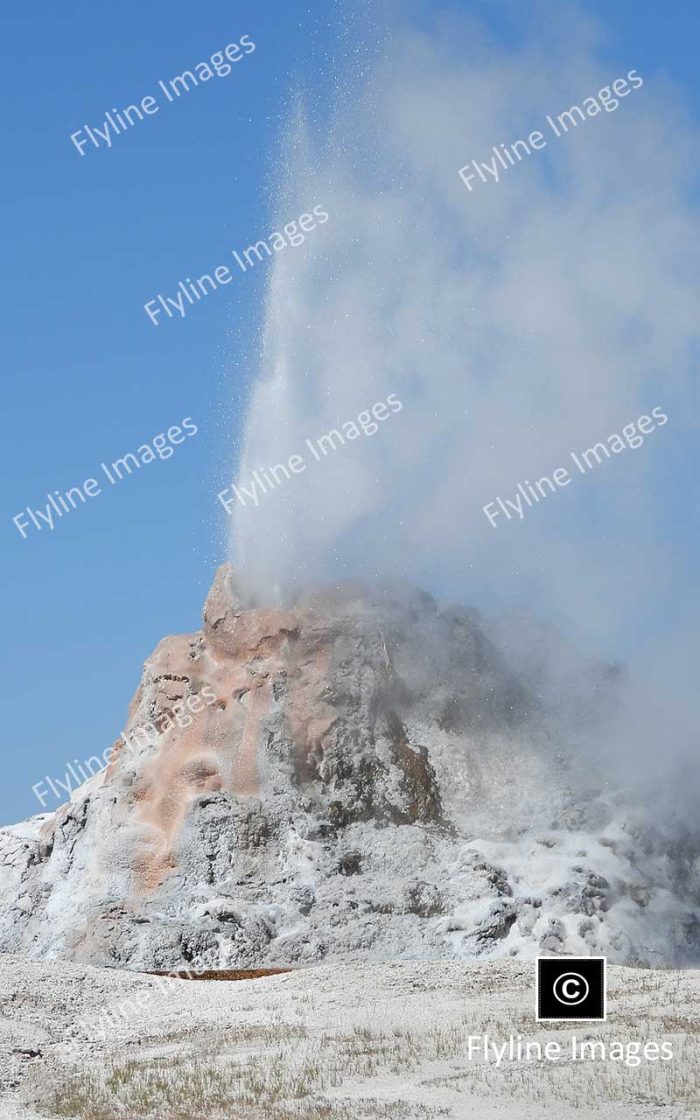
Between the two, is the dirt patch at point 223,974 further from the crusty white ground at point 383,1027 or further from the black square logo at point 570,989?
the black square logo at point 570,989

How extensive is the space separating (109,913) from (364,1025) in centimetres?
1113

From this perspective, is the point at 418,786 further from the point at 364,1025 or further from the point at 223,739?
the point at 364,1025

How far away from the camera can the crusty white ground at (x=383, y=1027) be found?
49.9ft

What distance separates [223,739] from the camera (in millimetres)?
33188

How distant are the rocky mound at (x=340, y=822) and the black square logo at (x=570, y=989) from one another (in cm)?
590

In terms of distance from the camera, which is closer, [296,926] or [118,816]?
[296,926]

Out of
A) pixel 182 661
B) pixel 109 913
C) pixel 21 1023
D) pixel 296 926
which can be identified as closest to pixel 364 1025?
pixel 21 1023

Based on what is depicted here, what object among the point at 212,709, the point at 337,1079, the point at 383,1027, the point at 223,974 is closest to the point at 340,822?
the point at 212,709

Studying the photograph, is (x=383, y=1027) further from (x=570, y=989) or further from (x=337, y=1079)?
(x=337, y=1079)

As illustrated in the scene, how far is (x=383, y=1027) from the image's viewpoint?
20328 millimetres

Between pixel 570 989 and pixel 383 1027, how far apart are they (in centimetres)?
266

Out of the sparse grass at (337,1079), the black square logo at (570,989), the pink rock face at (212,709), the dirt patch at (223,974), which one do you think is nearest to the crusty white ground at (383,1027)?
the sparse grass at (337,1079)

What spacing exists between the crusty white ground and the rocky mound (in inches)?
121

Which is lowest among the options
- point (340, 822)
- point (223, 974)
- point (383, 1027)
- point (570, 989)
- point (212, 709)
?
point (383, 1027)
